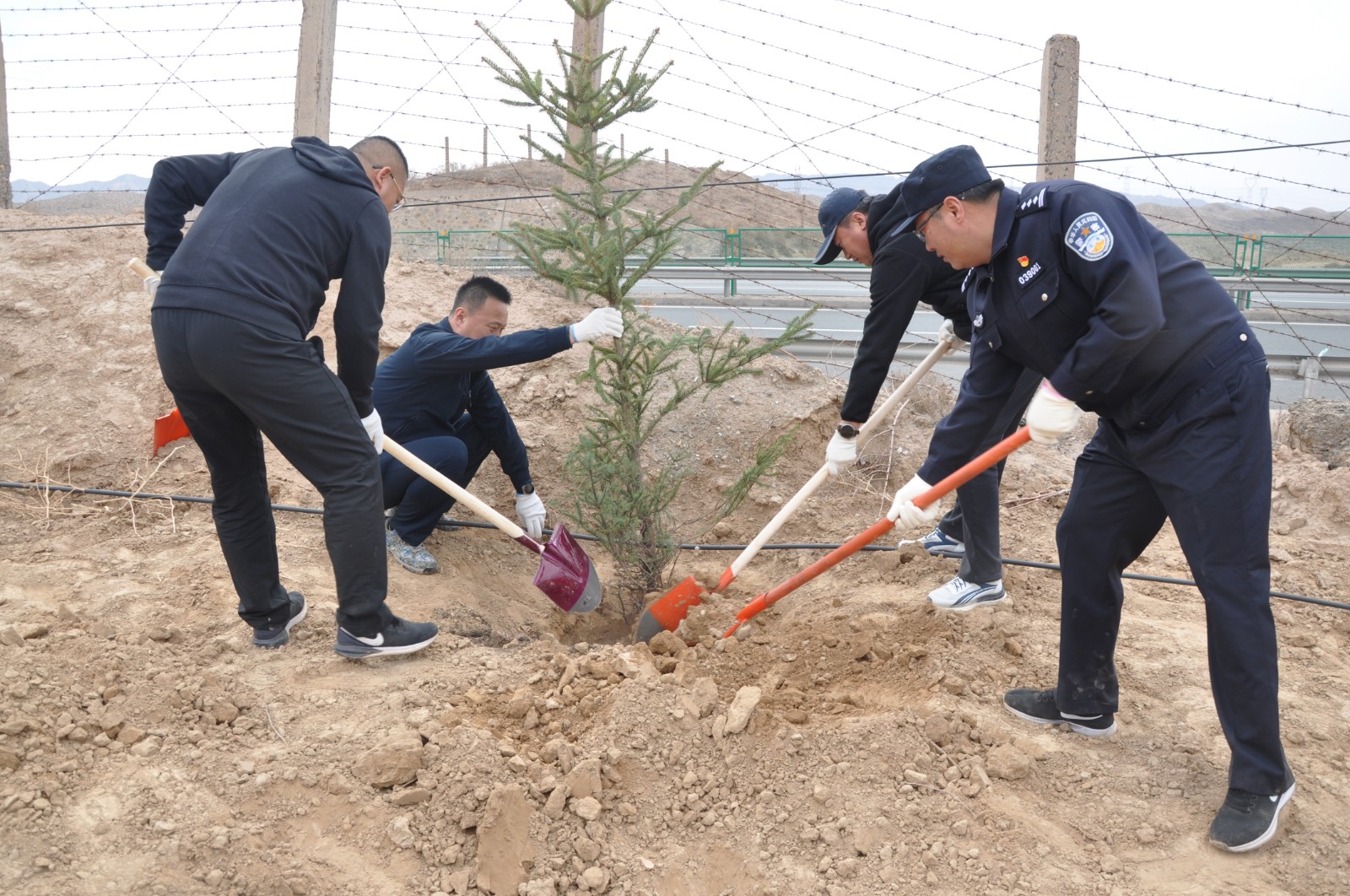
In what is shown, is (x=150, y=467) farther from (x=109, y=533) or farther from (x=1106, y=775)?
(x=1106, y=775)

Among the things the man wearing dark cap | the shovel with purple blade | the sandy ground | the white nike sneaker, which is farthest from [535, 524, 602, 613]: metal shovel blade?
the white nike sneaker

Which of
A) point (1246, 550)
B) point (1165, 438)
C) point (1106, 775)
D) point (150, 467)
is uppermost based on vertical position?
point (1165, 438)

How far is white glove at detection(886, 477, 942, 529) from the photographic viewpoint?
3248mm

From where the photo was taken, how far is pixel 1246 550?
8.34ft

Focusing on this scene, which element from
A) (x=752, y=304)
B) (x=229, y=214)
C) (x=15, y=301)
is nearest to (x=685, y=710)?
(x=229, y=214)

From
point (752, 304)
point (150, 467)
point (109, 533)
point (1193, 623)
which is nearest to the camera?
point (1193, 623)

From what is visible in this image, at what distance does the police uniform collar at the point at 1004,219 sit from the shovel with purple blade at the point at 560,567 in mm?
Answer: 2332

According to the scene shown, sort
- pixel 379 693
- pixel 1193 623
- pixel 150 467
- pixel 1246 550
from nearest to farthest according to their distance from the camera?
pixel 1246 550 < pixel 379 693 < pixel 1193 623 < pixel 150 467

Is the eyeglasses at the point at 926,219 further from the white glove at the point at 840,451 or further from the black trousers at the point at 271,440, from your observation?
the black trousers at the point at 271,440

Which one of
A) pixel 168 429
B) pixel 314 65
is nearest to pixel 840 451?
pixel 168 429

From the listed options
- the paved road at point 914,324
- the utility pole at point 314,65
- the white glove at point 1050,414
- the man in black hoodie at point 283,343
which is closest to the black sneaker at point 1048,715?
the white glove at point 1050,414

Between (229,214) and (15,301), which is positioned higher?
(229,214)

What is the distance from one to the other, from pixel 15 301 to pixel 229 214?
403 centimetres

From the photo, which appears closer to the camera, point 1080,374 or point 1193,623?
point 1080,374
